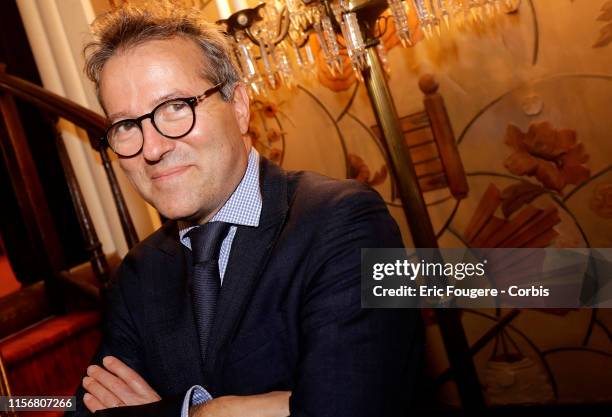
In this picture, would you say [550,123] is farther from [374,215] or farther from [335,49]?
[374,215]

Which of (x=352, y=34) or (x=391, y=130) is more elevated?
(x=352, y=34)

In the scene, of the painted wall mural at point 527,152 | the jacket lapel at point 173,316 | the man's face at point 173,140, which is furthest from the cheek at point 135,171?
the painted wall mural at point 527,152

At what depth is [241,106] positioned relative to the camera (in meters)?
1.51

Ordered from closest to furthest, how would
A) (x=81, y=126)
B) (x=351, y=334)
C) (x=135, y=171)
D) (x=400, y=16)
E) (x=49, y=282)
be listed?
1. (x=351, y=334)
2. (x=135, y=171)
3. (x=400, y=16)
4. (x=81, y=126)
5. (x=49, y=282)

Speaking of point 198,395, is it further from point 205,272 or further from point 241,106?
point 241,106

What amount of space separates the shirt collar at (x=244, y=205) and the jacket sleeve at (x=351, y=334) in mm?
191

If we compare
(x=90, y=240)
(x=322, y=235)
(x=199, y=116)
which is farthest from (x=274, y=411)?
(x=90, y=240)

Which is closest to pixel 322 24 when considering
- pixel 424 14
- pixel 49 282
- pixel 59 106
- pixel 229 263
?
pixel 424 14

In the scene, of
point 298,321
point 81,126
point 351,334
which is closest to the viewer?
point 351,334

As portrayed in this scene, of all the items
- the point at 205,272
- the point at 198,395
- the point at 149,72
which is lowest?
the point at 198,395

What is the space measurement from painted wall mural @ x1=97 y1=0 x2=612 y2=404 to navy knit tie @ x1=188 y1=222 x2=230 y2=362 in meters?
1.52

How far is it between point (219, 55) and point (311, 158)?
1629 millimetres

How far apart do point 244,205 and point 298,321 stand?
31 cm

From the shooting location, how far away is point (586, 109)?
237cm
